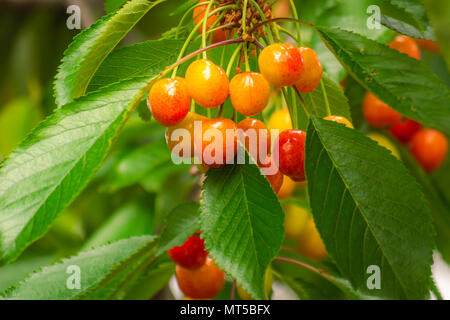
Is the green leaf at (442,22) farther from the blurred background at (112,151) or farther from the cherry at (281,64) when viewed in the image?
the blurred background at (112,151)

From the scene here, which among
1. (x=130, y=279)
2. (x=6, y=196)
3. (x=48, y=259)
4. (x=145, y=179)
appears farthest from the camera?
(x=48, y=259)

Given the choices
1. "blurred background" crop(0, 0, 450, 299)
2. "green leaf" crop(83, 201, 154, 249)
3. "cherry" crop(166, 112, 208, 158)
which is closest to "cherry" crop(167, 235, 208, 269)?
"blurred background" crop(0, 0, 450, 299)

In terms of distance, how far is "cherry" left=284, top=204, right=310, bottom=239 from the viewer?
1.13 m

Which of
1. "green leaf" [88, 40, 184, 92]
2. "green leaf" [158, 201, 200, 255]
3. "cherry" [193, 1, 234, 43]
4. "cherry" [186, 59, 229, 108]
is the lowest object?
"green leaf" [158, 201, 200, 255]

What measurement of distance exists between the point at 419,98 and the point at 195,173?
67 centimetres

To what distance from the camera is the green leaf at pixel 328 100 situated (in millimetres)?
693

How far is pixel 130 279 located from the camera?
0.82m

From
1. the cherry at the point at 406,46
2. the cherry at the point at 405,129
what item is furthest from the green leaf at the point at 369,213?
the cherry at the point at 405,129

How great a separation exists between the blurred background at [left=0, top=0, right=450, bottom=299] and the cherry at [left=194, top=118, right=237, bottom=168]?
29cm

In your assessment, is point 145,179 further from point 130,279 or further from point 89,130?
point 89,130

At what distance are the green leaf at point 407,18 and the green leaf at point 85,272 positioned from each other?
474mm

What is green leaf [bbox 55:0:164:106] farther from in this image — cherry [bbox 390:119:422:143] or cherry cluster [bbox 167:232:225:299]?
cherry [bbox 390:119:422:143]

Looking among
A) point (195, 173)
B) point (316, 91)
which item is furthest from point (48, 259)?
point (316, 91)
